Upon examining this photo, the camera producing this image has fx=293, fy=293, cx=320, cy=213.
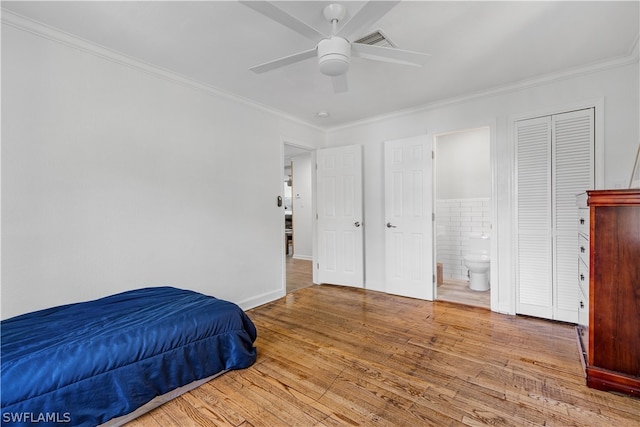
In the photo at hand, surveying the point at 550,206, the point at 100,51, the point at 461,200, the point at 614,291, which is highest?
the point at 100,51

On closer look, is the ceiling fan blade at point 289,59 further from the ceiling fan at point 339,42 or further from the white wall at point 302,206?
the white wall at point 302,206

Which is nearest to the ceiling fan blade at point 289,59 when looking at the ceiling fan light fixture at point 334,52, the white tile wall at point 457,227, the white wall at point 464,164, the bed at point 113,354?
the ceiling fan light fixture at point 334,52

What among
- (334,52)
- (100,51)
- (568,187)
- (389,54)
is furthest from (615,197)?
(100,51)

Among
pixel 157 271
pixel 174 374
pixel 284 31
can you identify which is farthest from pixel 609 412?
pixel 157 271

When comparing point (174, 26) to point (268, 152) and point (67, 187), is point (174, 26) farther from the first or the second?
point (268, 152)

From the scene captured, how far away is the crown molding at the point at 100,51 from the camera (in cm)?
197

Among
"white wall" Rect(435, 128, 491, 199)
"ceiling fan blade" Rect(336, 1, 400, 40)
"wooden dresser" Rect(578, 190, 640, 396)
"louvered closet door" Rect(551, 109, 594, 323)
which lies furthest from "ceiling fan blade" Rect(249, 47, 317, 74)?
"white wall" Rect(435, 128, 491, 199)

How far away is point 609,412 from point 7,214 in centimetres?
387

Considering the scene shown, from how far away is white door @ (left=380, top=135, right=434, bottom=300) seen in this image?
3701mm

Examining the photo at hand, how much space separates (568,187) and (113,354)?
3.89 m

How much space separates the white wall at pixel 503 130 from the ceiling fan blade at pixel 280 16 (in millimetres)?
2426

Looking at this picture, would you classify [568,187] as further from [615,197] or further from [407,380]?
[407,380]

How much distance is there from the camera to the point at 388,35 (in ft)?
7.21

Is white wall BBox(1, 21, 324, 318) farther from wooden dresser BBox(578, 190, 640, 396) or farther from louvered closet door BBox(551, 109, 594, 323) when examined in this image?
louvered closet door BBox(551, 109, 594, 323)
